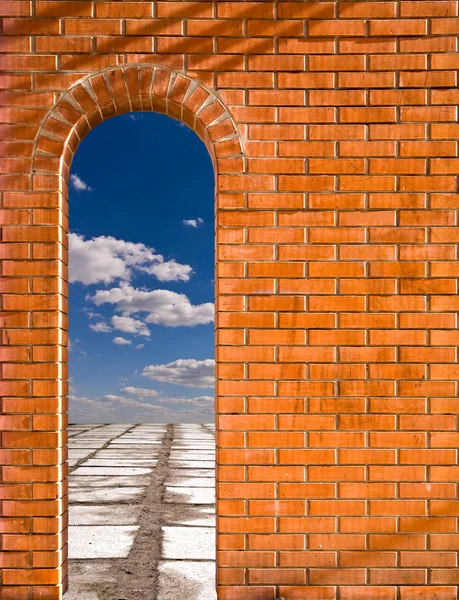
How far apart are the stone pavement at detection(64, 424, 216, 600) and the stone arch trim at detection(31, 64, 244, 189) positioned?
2.37m

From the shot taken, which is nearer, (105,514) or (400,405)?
(400,405)

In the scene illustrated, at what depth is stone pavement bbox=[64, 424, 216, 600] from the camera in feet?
11.1

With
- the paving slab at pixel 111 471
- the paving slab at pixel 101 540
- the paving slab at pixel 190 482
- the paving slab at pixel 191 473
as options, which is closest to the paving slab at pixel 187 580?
the paving slab at pixel 101 540

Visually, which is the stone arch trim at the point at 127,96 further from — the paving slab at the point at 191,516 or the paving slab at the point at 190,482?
the paving slab at the point at 190,482

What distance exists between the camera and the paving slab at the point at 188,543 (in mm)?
4004

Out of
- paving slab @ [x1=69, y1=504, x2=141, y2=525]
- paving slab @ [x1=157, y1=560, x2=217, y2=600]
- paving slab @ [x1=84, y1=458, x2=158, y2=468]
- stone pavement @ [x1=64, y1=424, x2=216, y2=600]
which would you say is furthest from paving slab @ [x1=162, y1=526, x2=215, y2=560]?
paving slab @ [x1=84, y1=458, x2=158, y2=468]

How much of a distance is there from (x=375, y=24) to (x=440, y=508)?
2.62m

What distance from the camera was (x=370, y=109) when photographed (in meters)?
3.08

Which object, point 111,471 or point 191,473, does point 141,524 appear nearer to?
point 191,473

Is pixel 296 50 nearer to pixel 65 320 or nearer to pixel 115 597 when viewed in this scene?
pixel 65 320

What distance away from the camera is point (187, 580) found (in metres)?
3.45

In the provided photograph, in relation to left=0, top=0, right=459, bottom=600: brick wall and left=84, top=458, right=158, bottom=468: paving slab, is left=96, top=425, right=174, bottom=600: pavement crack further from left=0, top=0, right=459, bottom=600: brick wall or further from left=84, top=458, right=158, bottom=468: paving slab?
left=84, top=458, right=158, bottom=468: paving slab

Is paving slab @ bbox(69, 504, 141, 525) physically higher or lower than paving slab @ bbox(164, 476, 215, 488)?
higher

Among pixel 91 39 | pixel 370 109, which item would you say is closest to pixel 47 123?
pixel 91 39
